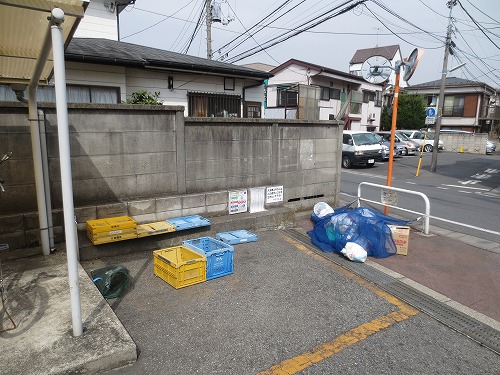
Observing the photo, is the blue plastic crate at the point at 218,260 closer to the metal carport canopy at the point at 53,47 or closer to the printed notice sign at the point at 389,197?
the metal carport canopy at the point at 53,47

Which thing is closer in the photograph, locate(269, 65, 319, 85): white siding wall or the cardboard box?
the cardboard box

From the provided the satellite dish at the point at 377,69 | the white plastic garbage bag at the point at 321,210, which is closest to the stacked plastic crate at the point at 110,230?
the white plastic garbage bag at the point at 321,210

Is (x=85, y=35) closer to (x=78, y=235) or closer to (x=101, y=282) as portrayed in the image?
(x=78, y=235)

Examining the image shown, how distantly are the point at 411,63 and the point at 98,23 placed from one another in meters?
11.5

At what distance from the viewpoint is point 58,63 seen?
2.64 m

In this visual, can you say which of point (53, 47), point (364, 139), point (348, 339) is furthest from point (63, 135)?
point (364, 139)

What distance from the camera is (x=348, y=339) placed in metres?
3.51

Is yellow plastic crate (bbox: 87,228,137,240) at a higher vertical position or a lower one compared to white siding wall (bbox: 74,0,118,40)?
lower

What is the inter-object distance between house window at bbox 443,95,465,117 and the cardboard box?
40.5 meters

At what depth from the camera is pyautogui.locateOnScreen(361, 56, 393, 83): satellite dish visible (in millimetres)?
7916

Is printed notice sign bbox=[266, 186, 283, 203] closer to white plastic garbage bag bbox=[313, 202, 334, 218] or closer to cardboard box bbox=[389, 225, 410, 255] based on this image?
white plastic garbage bag bbox=[313, 202, 334, 218]

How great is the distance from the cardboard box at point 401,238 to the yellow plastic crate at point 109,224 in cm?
452

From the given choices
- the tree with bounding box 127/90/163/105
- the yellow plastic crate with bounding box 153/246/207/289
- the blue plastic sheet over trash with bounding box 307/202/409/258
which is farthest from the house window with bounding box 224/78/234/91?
the yellow plastic crate with bounding box 153/246/207/289

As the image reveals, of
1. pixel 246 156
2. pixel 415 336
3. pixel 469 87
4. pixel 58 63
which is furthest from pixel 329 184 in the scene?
pixel 469 87
